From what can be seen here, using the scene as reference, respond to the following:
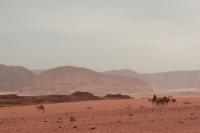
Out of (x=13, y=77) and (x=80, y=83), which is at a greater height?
(x=13, y=77)

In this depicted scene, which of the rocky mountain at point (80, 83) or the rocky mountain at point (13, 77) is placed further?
the rocky mountain at point (13, 77)

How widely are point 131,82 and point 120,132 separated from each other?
13492cm

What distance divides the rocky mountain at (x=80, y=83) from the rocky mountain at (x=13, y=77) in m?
18.9

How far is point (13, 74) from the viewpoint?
594 ft

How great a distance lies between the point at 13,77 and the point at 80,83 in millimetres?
44007

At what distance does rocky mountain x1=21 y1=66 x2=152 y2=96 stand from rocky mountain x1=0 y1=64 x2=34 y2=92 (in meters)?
18.9

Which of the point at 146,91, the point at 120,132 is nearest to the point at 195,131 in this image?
the point at 120,132

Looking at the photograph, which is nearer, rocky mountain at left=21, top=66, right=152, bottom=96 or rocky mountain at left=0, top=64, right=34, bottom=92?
rocky mountain at left=21, top=66, right=152, bottom=96

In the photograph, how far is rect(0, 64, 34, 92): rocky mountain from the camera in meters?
171

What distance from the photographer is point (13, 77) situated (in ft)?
589

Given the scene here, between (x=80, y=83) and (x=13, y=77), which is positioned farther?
(x=13, y=77)

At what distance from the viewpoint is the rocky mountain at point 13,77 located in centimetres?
17065

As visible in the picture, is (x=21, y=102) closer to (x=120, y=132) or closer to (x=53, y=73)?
(x=120, y=132)

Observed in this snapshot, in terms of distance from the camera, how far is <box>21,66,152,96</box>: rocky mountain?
138250mm
